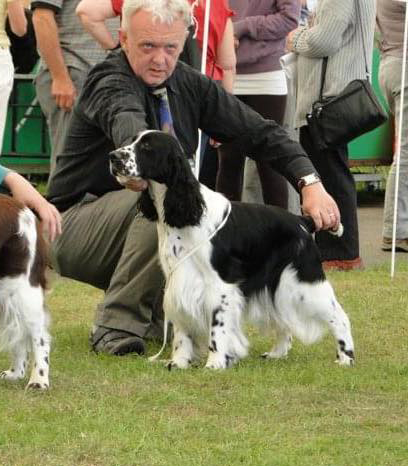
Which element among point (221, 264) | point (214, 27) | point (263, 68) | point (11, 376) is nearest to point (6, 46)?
point (214, 27)

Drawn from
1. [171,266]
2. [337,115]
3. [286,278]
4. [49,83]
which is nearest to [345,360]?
[286,278]

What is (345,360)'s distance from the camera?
5699mm

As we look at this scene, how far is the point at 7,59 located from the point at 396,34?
10.4ft

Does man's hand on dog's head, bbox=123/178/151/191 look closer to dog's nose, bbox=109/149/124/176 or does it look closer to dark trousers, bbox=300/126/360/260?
dog's nose, bbox=109/149/124/176

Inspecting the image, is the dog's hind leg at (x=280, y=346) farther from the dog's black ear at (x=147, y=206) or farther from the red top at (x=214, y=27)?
the red top at (x=214, y=27)

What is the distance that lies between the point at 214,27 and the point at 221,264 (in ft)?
9.13

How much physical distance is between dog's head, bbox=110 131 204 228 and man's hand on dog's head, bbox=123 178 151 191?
2 centimetres

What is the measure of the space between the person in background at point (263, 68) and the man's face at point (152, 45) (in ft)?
9.72

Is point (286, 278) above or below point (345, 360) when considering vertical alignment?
above

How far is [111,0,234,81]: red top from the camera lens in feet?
26.0

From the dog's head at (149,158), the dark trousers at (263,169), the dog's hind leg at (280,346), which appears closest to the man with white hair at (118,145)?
the dog's head at (149,158)

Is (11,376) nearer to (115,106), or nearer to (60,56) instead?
(115,106)

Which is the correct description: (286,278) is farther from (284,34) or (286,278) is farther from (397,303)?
(284,34)

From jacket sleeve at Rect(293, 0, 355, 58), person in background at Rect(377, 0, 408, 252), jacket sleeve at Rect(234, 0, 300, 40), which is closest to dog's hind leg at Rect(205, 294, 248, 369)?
jacket sleeve at Rect(293, 0, 355, 58)
